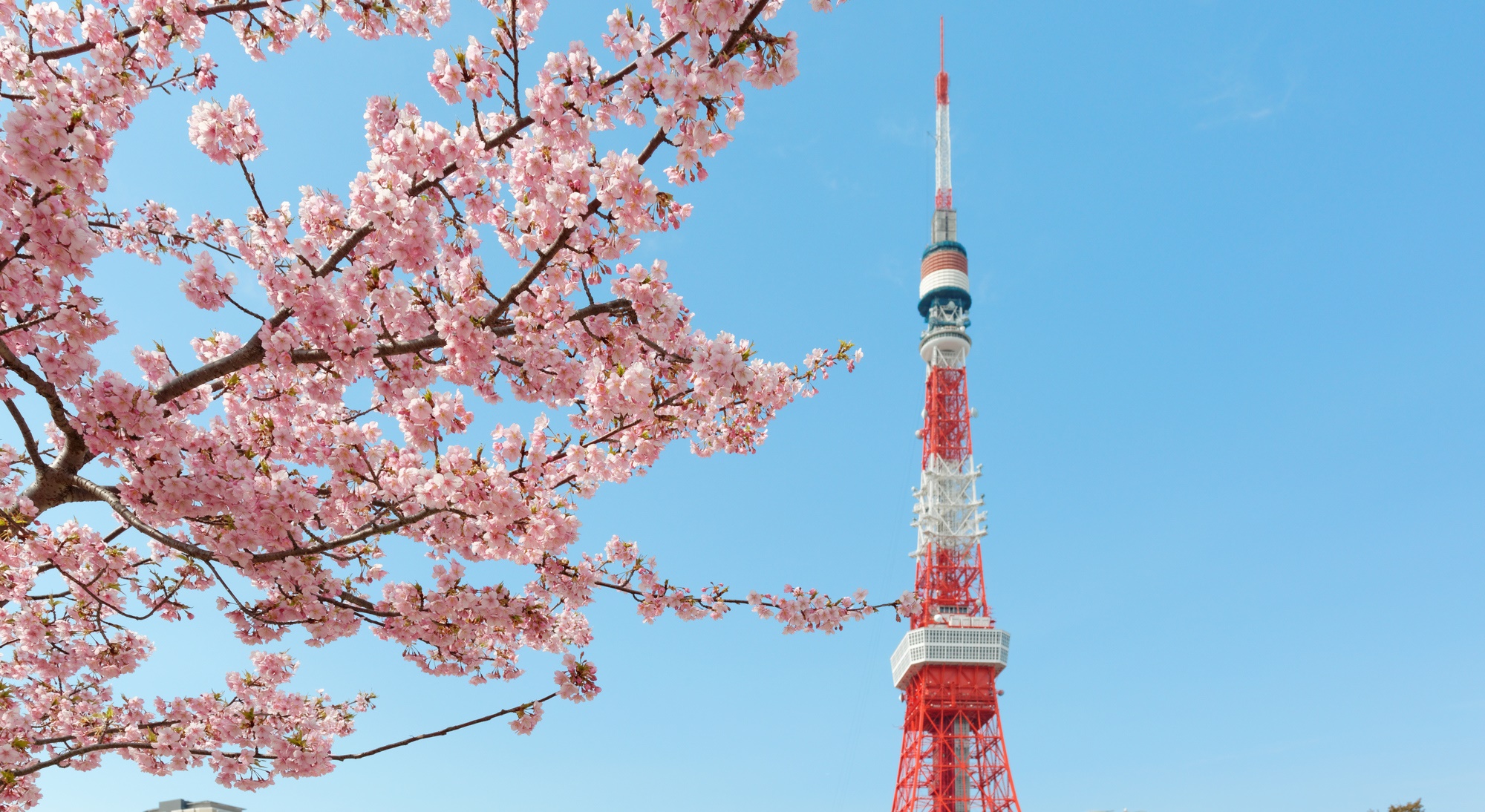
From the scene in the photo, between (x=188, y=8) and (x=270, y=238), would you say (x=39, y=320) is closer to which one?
(x=270, y=238)

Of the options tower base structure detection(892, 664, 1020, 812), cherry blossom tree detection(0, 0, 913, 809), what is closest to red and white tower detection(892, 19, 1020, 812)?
tower base structure detection(892, 664, 1020, 812)

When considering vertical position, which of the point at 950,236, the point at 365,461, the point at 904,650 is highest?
the point at 950,236

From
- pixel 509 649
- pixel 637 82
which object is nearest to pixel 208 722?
pixel 509 649

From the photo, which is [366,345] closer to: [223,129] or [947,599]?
[223,129]

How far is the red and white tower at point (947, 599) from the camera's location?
35031 mm

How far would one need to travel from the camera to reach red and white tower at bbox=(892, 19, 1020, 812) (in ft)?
115

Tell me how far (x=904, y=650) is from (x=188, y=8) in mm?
37053

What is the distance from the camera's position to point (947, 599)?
3812 centimetres

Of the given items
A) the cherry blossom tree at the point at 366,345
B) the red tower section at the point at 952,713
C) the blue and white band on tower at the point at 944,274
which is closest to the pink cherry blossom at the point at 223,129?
the cherry blossom tree at the point at 366,345

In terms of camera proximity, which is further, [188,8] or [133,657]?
[133,657]

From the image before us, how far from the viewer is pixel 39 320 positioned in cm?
353

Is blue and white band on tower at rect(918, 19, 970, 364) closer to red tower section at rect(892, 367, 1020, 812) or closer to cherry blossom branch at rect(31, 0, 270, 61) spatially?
red tower section at rect(892, 367, 1020, 812)

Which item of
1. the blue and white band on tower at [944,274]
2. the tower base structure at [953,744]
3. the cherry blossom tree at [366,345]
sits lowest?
the cherry blossom tree at [366,345]

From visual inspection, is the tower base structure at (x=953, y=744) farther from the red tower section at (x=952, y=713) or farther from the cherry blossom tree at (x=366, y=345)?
the cherry blossom tree at (x=366, y=345)
